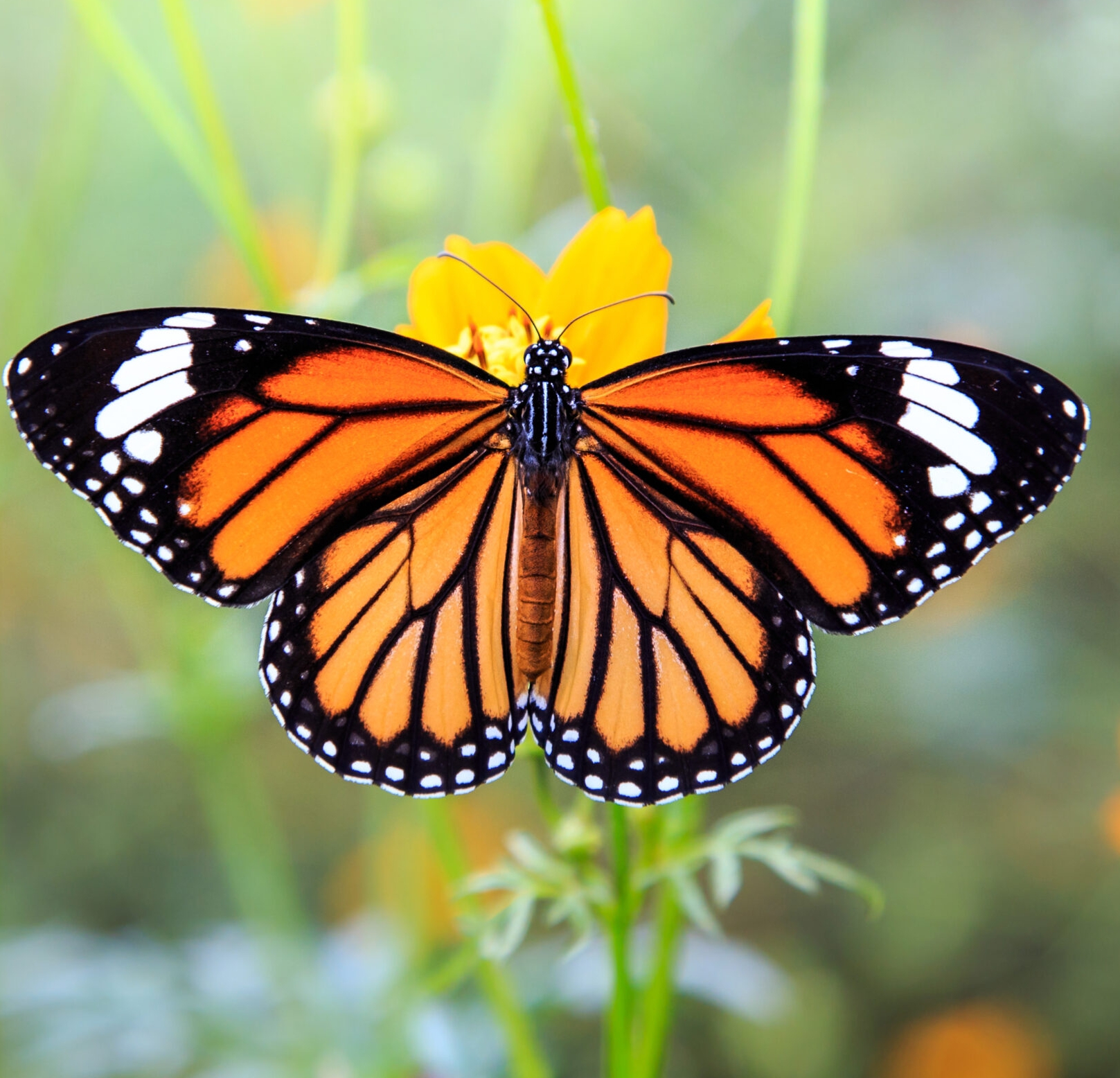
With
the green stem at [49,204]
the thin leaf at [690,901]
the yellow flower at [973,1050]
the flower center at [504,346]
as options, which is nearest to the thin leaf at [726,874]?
the thin leaf at [690,901]

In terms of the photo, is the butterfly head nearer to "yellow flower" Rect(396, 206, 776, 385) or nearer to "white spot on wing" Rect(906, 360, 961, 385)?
"yellow flower" Rect(396, 206, 776, 385)

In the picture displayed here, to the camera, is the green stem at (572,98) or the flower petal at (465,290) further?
the flower petal at (465,290)

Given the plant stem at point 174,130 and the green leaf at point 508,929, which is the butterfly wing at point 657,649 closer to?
the green leaf at point 508,929

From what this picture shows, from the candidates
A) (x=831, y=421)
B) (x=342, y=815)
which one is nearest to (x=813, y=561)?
(x=831, y=421)

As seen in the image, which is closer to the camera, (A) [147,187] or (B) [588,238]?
(B) [588,238]

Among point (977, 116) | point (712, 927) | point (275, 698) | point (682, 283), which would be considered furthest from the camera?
point (977, 116)

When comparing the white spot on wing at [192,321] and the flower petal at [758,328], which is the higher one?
the white spot on wing at [192,321]

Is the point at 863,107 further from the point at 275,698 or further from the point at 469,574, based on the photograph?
the point at 275,698

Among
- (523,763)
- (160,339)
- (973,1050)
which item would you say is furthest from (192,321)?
(973,1050)
